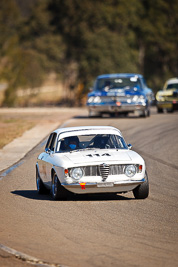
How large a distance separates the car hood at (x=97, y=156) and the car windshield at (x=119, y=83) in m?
21.4

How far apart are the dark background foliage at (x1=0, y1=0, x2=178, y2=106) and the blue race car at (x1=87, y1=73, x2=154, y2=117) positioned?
38.8 m

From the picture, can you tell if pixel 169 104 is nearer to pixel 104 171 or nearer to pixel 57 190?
pixel 57 190

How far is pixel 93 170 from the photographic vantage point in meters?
11.5

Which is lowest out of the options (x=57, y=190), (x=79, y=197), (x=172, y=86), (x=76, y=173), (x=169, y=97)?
(x=79, y=197)

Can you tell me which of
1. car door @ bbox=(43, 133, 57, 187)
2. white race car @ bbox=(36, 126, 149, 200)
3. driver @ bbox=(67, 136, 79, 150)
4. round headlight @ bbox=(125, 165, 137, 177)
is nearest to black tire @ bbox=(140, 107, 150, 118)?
car door @ bbox=(43, 133, 57, 187)

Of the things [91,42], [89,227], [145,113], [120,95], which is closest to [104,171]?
[89,227]

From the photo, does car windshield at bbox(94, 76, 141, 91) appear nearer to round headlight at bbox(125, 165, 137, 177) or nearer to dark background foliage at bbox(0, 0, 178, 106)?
round headlight at bbox(125, 165, 137, 177)

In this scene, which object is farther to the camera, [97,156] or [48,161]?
[48,161]

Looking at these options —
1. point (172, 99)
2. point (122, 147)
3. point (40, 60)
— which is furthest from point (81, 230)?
point (40, 60)

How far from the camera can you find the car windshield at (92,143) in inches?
499

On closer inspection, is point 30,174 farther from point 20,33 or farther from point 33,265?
point 20,33

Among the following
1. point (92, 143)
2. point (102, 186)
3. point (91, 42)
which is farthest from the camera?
point (91, 42)

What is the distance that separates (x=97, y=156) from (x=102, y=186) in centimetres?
58

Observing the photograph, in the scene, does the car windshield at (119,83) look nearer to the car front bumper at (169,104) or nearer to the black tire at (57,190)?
the car front bumper at (169,104)
